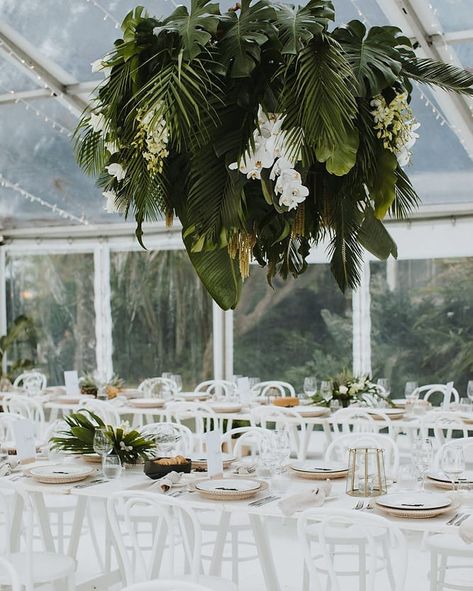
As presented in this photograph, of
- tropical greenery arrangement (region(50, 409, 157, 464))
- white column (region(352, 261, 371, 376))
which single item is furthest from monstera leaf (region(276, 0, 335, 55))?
white column (region(352, 261, 371, 376))

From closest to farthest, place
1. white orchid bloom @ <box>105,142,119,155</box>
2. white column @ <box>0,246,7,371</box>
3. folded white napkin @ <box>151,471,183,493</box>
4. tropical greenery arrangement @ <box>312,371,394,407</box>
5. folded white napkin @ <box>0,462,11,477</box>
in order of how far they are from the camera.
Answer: white orchid bloom @ <box>105,142,119,155</box> → folded white napkin @ <box>151,471,183,493</box> → folded white napkin @ <box>0,462,11,477</box> → tropical greenery arrangement @ <box>312,371,394,407</box> → white column @ <box>0,246,7,371</box>

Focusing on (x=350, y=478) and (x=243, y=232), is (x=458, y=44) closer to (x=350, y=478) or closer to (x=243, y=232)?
(x=350, y=478)

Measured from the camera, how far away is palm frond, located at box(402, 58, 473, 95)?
75.7 inches

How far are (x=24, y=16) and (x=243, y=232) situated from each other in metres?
5.82

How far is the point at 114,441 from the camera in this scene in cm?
449

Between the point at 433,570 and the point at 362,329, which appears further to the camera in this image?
the point at 362,329

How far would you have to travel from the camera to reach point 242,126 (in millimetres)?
1791

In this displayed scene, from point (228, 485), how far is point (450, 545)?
1.08m

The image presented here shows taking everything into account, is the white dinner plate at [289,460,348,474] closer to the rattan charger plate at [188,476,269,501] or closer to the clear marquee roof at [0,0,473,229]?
the rattan charger plate at [188,476,269,501]

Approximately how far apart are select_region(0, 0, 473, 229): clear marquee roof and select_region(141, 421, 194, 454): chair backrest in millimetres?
3008

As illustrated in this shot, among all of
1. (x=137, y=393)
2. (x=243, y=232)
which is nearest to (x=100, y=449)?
(x=243, y=232)

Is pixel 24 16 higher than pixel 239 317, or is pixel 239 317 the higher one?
pixel 24 16

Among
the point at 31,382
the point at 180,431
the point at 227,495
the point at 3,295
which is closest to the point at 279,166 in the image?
the point at 227,495

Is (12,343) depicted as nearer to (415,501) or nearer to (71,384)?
(71,384)
